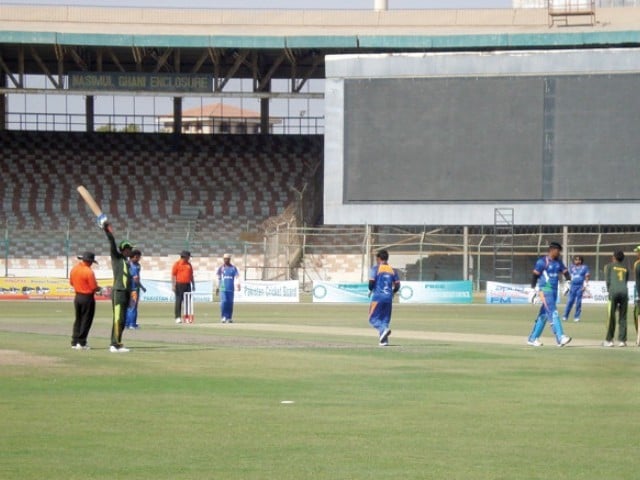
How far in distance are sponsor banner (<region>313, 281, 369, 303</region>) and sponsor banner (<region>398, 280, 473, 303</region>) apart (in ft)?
5.41

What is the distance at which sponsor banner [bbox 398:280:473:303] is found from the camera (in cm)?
4981

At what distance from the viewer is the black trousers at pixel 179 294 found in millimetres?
33406

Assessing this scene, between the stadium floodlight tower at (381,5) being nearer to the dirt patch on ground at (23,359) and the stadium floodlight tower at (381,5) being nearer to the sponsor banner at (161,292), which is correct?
the sponsor banner at (161,292)

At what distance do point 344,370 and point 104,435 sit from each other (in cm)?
702

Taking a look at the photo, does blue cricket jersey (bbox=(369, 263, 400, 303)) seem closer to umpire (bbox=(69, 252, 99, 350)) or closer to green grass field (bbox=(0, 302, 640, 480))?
green grass field (bbox=(0, 302, 640, 480))

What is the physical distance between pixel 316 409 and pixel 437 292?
3612 cm

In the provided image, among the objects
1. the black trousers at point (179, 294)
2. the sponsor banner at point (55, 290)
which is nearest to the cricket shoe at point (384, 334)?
the black trousers at point (179, 294)

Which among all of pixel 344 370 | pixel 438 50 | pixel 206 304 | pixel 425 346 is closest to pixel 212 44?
pixel 438 50

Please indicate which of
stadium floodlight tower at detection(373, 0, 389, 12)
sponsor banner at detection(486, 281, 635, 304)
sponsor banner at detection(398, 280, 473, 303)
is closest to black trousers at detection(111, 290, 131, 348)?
sponsor banner at detection(398, 280, 473, 303)

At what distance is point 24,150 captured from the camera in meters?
63.2

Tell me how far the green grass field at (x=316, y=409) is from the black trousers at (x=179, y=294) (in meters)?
6.81

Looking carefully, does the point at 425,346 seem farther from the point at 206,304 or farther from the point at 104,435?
the point at 206,304

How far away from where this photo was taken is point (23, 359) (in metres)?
20.1

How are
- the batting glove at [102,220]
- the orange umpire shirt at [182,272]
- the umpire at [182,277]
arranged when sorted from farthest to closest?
the orange umpire shirt at [182,272] → the umpire at [182,277] → the batting glove at [102,220]
